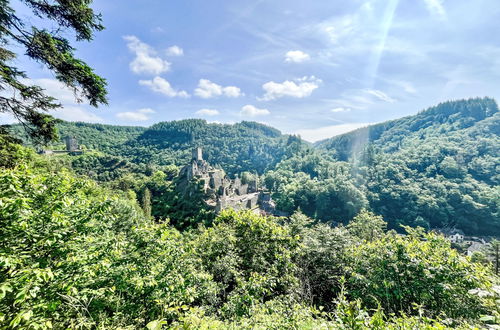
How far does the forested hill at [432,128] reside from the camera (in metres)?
76.8

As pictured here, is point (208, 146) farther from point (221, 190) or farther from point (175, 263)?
point (175, 263)

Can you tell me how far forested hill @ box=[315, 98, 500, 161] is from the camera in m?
76.8

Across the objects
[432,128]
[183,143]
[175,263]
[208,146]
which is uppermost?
[432,128]

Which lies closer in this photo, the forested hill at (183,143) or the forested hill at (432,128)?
the forested hill at (432,128)

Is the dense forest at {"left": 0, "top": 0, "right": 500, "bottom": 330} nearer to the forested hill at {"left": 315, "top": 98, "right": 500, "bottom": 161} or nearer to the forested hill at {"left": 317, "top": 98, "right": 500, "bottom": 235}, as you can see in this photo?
the forested hill at {"left": 317, "top": 98, "right": 500, "bottom": 235}

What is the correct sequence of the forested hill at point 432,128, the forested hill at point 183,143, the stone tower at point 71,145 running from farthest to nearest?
the forested hill at point 183,143 → the stone tower at point 71,145 → the forested hill at point 432,128

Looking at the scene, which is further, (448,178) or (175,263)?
(448,178)

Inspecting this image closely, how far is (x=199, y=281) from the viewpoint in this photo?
493 centimetres

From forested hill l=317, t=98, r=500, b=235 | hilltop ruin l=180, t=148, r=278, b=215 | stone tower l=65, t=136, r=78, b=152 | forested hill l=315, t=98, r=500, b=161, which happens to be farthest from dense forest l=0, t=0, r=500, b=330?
forested hill l=315, t=98, r=500, b=161

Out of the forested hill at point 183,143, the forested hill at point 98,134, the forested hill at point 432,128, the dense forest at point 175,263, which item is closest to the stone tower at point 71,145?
the forested hill at point 98,134

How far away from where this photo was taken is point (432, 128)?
96125 millimetres

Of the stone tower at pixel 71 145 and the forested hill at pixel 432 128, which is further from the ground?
the forested hill at pixel 432 128

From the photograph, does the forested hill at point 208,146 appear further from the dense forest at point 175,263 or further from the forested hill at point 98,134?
the dense forest at point 175,263

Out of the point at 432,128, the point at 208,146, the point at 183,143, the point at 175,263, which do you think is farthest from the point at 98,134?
the point at 432,128
